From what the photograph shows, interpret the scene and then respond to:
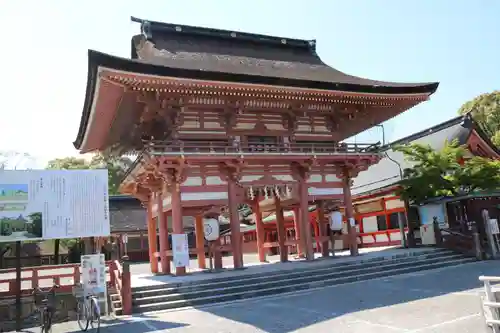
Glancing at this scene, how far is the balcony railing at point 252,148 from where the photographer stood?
14.3m

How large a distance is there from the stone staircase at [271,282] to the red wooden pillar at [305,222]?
1.69 m

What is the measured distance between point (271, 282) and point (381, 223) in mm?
12978

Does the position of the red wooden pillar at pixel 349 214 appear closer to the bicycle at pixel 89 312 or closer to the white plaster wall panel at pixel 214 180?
the white plaster wall panel at pixel 214 180

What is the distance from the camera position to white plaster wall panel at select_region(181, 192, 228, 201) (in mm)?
14996

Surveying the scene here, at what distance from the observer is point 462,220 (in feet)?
62.1

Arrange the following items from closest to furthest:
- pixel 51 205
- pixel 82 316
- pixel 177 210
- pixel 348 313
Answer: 1. pixel 348 313
2. pixel 51 205
3. pixel 82 316
4. pixel 177 210

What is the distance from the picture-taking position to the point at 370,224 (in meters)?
24.7

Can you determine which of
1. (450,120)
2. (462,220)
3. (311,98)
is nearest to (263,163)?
(311,98)

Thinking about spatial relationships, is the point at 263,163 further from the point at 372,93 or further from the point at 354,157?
the point at 372,93

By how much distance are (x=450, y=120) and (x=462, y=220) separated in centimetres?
910

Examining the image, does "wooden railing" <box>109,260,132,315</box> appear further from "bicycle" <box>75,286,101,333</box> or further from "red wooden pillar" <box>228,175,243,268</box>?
"red wooden pillar" <box>228,175,243,268</box>

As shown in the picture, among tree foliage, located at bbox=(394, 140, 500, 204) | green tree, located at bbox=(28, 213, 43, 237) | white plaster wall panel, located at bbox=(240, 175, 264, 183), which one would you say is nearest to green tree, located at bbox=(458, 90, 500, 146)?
tree foliage, located at bbox=(394, 140, 500, 204)

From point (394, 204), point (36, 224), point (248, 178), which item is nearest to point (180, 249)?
point (248, 178)

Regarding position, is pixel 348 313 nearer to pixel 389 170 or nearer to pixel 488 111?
pixel 389 170
